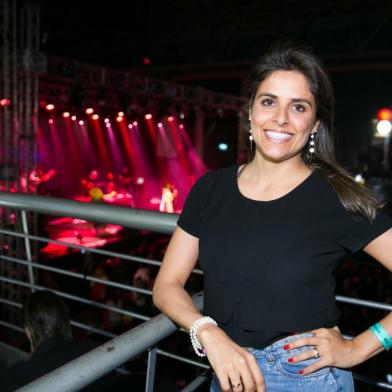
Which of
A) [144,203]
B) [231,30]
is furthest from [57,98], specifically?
[144,203]

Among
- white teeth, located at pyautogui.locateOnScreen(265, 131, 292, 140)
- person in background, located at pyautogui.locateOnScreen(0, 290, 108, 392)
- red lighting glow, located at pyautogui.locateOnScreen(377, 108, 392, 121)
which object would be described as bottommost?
person in background, located at pyautogui.locateOnScreen(0, 290, 108, 392)

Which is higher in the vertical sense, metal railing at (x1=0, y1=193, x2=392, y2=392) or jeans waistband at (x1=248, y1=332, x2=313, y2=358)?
metal railing at (x1=0, y1=193, x2=392, y2=392)

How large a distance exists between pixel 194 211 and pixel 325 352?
52cm

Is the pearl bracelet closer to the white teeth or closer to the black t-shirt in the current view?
the black t-shirt

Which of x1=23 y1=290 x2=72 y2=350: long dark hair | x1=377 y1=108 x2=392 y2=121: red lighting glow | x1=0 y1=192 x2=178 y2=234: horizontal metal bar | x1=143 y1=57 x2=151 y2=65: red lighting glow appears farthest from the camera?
x1=143 y1=57 x2=151 y2=65: red lighting glow

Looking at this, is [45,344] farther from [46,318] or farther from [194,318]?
[194,318]

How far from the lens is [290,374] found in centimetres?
111

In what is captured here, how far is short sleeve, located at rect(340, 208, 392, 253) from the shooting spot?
109 centimetres

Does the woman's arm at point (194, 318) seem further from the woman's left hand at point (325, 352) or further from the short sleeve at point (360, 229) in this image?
the short sleeve at point (360, 229)

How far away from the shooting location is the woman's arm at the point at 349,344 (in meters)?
1.08

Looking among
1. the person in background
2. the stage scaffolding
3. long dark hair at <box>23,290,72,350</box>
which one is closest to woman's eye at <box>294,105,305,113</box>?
the person in background

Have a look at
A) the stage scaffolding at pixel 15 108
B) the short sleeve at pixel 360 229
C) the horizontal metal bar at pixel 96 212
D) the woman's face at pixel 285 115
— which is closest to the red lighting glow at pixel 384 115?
the stage scaffolding at pixel 15 108

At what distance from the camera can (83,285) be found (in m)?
7.83

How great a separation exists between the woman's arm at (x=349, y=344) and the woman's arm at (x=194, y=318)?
0.16 metres
